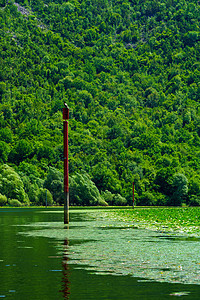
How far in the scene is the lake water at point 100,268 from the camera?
1559 centimetres

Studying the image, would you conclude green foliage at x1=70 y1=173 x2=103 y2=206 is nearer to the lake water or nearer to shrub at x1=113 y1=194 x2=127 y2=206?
shrub at x1=113 y1=194 x2=127 y2=206

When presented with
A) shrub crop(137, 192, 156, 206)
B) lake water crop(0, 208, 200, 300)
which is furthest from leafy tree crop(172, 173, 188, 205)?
lake water crop(0, 208, 200, 300)

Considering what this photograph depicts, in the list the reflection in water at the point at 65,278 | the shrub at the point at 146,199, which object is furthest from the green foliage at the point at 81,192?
the reflection in water at the point at 65,278

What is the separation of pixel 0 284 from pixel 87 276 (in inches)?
100

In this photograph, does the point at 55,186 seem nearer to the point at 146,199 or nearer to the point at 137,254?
the point at 146,199

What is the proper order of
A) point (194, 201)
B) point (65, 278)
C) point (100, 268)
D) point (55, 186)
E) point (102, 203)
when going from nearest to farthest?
point (65, 278) < point (100, 268) < point (55, 186) < point (102, 203) < point (194, 201)

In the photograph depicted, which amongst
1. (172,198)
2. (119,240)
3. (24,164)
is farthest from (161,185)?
(119,240)

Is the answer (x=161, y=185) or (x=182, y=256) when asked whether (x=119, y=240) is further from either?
(x=161, y=185)

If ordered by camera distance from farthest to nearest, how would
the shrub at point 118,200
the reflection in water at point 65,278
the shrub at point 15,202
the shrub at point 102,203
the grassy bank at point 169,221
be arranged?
1. the shrub at point 118,200
2. the shrub at point 102,203
3. the shrub at point 15,202
4. the grassy bank at point 169,221
5. the reflection in water at point 65,278

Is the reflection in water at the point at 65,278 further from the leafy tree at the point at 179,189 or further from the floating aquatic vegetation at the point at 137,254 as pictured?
the leafy tree at the point at 179,189

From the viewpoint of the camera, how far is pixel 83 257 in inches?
896

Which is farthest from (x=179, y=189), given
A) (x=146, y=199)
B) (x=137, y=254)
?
(x=137, y=254)

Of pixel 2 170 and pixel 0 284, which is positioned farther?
pixel 2 170

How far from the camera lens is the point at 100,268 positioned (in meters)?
19.6
